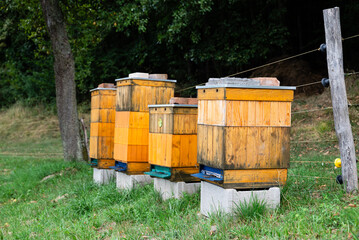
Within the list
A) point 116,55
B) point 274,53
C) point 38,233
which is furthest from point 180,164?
point 116,55

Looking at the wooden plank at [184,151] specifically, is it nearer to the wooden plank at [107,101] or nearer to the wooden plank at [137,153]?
the wooden plank at [137,153]

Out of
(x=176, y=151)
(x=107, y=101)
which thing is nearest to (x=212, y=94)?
(x=176, y=151)

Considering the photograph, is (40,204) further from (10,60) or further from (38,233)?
(10,60)

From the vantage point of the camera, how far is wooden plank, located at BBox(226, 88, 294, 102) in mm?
4711

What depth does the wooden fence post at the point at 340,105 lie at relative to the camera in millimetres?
4898

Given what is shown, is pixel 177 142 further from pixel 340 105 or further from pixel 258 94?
pixel 340 105

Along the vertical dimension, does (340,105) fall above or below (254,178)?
above

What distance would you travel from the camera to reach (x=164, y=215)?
17.6ft

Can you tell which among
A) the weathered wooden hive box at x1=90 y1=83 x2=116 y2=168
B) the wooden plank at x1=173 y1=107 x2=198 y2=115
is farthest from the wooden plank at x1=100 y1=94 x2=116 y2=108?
the wooden plank at x1=173 y1=107 x2=198 y2=115

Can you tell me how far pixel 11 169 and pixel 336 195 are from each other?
10621 mm

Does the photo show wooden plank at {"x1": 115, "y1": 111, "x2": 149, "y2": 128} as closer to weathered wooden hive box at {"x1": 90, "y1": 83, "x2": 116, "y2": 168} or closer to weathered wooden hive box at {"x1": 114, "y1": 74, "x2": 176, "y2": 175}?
weathered wooden hive box at {"x1": 114, "y1": 74, "x2": 176, "y2": 175}

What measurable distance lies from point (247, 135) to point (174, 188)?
1805 mm

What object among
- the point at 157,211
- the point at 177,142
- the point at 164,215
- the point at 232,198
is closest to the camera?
the point at 232,198

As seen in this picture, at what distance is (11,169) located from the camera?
1291 cm
